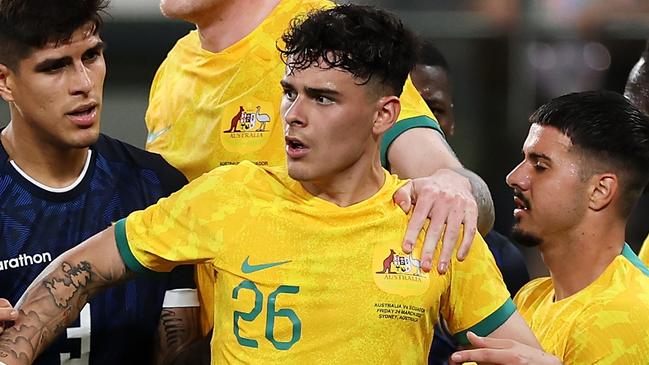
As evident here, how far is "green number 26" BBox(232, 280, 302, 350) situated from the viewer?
3.52m

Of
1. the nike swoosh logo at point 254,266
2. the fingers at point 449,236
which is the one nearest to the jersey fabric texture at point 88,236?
the nike swoosh logo at point 254,266

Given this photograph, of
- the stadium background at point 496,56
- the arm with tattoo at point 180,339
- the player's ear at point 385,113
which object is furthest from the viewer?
the stadium background at point 496,56

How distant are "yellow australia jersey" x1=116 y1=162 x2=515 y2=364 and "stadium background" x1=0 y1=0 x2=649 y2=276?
5188mm

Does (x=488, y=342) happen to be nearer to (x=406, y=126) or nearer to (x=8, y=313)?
(x=406, y=126)

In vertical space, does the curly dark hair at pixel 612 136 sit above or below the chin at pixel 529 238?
above

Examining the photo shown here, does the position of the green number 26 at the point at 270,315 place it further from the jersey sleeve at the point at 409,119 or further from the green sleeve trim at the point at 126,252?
the jersey sleeve at the point at 409,119

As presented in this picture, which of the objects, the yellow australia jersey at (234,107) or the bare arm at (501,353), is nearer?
the bare arm at (501,353)

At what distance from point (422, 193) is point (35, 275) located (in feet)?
3.74

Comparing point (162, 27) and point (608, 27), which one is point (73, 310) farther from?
point (608, 27)

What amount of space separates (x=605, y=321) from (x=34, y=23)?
1849 mm

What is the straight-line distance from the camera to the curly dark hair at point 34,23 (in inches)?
154

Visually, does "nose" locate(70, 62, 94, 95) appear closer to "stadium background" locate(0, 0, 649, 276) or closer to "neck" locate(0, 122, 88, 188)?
"neck" locate(0, 122, 88, 188)

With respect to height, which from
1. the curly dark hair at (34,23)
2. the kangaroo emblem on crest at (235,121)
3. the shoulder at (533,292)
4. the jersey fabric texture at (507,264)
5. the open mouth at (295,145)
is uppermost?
the curly dark hair at (34,23)

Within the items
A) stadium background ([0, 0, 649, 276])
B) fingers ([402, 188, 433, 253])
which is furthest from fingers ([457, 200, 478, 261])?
stadium background ([0, 0, 649, 276])
